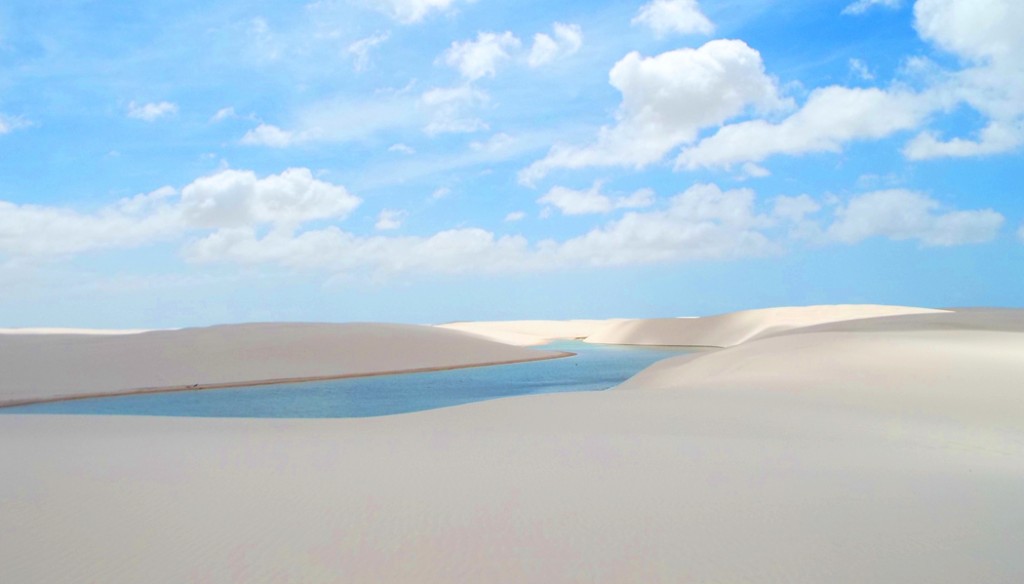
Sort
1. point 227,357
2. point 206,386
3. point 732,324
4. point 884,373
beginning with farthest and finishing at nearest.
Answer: point 732,324 → point 227,357 → point 206,386 → point 884,373

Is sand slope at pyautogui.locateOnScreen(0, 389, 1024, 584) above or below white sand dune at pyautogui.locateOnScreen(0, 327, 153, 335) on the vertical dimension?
below

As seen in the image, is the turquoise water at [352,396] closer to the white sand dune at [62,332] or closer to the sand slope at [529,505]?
the sand slope at [529,505]

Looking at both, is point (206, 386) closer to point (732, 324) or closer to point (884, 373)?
point (884, 373)

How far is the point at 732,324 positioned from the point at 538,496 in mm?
46207

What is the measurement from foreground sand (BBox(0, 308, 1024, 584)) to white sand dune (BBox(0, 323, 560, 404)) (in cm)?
1337

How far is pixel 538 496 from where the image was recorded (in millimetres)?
5383

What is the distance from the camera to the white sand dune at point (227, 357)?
2269cm

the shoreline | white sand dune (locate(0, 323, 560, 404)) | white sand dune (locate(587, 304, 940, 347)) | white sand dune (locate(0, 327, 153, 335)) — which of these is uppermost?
white sand dune (locate(0, 327, 153, 335))

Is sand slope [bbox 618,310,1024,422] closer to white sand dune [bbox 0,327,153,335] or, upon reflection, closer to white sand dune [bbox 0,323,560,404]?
white sand dune [bbox 0,323,560,404]

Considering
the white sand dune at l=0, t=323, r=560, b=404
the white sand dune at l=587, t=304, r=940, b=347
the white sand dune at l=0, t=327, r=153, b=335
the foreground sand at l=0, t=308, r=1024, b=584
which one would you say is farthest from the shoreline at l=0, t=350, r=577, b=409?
the white sand dune at l=587, t=304, r=940, b=347

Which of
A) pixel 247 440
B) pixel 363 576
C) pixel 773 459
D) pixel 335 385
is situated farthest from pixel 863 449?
pixel 335 385

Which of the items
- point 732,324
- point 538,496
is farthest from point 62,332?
point 538,496

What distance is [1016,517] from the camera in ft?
15.5

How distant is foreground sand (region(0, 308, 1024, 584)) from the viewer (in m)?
4.00
